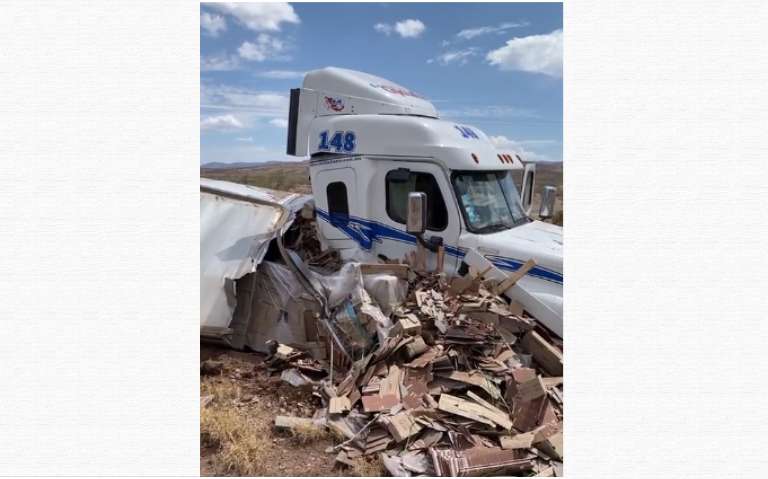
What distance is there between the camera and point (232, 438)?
14.5 ft

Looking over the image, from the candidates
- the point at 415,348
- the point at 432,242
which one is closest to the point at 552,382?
the point at 415,348

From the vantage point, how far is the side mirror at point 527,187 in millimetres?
7664

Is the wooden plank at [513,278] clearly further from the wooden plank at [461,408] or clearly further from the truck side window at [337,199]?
the truck side window at [337,199]

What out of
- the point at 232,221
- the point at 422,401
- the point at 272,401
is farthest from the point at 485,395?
the point at 232,221

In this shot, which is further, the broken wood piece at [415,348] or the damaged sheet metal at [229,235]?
the damaged sheet metal at [229,235]

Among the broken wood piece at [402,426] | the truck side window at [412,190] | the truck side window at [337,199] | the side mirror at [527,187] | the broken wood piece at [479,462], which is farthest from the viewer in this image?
the side mirror at [527,187]

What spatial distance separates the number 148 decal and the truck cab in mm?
14

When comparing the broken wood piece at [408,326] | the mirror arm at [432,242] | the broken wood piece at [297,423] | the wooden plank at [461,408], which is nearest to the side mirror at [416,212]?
the mirror arm at [432,242]

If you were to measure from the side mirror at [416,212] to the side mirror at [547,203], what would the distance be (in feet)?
8.03

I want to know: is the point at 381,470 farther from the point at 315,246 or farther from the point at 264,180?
the point at 264,180

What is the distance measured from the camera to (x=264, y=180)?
1508 centimetres

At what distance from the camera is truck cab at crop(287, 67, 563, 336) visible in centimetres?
596

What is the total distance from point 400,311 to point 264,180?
10710 millimetres

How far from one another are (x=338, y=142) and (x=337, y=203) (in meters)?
0.85
